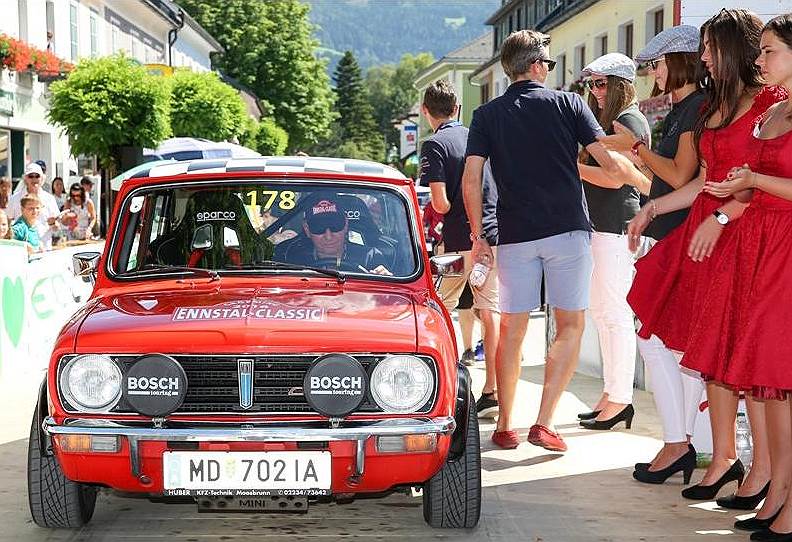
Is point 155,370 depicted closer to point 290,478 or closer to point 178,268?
point 290,478

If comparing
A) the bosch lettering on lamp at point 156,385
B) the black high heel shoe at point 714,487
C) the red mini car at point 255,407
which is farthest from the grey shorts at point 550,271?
the bosch lettering on lamp at point 156,385

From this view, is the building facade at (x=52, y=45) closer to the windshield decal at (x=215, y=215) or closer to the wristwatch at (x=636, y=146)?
the windshield decal at (x=215, y=215)

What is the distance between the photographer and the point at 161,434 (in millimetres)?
4590

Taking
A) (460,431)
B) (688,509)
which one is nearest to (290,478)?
(460,431)

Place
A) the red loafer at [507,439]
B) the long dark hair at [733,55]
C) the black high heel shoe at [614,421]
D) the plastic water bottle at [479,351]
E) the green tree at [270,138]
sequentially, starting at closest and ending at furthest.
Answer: the long dark hair at [733,55] < the red loafer at [507,439] < the black high heel shoe at [614,421] < the plastic water bottle at [479,351] < the green tree at [270,138]

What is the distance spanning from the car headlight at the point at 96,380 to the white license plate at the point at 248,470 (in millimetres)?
329

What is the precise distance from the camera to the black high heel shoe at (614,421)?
25.0ft

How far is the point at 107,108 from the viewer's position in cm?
2659

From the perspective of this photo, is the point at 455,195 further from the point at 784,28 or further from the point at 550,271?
the point at 784,28

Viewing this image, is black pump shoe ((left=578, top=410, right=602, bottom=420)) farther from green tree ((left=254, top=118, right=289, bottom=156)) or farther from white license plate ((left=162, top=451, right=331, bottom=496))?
green tree ((left=254, top=118, right=289, bottom=156))

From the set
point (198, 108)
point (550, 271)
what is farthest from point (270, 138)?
point (550, 271)

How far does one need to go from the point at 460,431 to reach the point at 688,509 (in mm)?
1388

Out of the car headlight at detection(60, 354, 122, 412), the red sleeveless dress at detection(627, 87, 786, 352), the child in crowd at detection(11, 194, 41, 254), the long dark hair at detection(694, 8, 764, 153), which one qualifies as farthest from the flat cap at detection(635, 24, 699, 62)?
the child in crowd at detection(11, 194, 41, 254)

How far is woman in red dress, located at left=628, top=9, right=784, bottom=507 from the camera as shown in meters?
5.46
